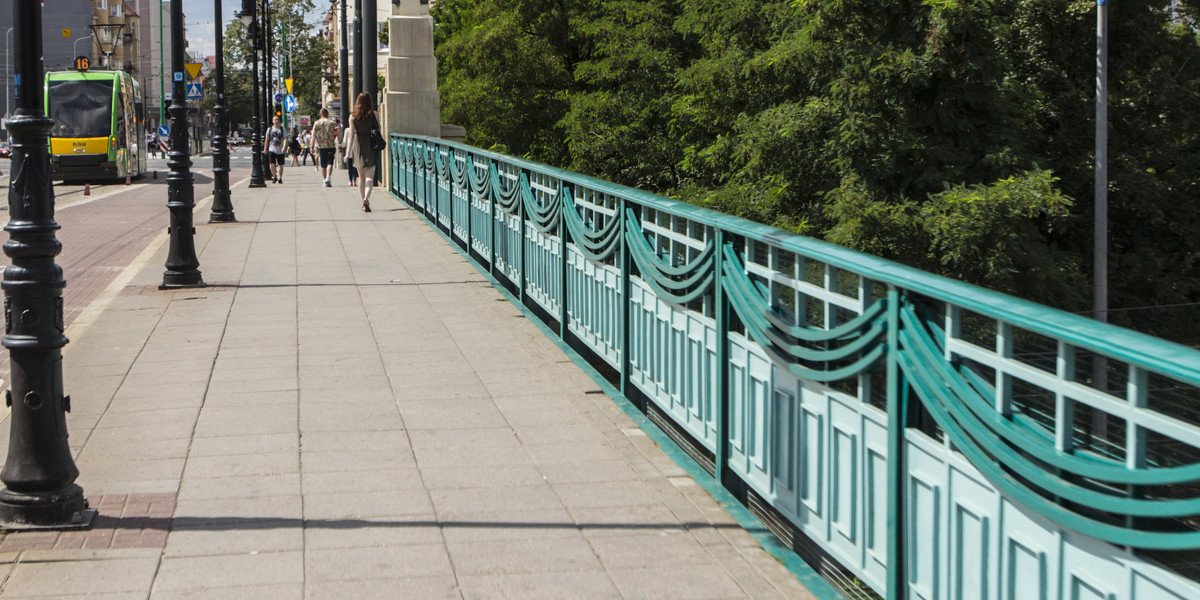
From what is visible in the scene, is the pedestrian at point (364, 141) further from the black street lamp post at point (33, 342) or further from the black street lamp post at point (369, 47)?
the black street lamp post at point (33, 342)

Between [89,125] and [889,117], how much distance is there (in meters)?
21.4

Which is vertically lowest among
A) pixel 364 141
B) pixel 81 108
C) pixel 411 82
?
pixel 364 141

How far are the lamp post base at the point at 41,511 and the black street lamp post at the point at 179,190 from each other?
691 cm

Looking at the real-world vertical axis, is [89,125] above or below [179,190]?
above

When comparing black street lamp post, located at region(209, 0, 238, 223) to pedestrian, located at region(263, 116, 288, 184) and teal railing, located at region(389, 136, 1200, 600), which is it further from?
teal railing, located at region(389, 136, 1200, 600)

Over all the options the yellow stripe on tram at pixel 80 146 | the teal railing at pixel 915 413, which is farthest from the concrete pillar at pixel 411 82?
the teal railing at pixel 915 413

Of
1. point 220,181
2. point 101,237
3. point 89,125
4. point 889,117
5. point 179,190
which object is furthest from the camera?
point 89,125

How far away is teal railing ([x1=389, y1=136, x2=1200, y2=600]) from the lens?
2.64m

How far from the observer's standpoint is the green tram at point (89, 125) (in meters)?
35.2

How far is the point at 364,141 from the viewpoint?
19516mm

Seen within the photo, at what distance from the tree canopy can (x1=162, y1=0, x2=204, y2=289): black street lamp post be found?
1475 cm

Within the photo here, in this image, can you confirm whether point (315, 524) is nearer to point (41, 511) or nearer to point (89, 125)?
point (41, 511)

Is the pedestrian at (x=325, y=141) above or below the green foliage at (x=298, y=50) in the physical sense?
below

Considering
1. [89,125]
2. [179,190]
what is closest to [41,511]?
[179,190]
